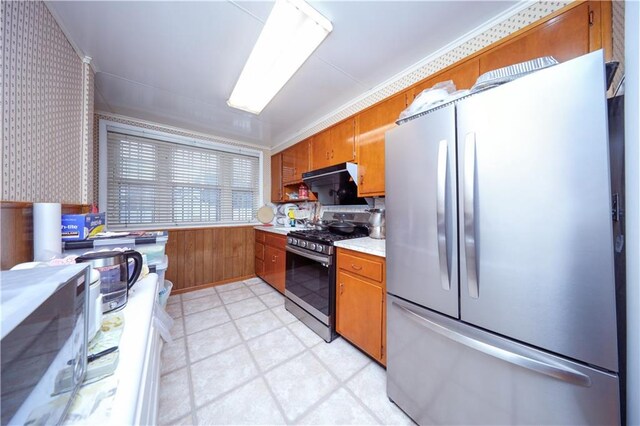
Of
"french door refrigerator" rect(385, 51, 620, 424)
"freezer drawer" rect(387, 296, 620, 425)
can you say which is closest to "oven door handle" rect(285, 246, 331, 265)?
"freezer drawer" rect(387, 296, 620, 425)

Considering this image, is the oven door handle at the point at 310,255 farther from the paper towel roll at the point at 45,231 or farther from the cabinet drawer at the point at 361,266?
the paper towel roll at the point at 45,231

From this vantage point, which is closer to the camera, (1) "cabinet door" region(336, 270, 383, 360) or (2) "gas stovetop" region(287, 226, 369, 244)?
(1) "cabinet door" region(336, 270, 383, 360)

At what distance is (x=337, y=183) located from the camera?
7.61ft

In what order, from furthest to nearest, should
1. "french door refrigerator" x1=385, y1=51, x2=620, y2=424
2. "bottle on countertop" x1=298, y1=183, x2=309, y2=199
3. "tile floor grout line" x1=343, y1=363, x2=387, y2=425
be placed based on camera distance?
"bottle on countertop" x1=298, y1=183, x2=309, y2=199 → "tile floor grout line" x1=343, y1=363, x2=387, y2=425 → "french door refrigerator" x1=385, y1=51, x2=620, y2=424

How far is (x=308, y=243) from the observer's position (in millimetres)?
2010

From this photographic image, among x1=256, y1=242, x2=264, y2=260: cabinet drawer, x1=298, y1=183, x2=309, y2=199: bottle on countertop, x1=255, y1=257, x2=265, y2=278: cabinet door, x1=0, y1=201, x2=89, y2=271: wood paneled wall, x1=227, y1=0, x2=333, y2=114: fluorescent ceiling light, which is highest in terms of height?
x1=227, y1=0, x2=333, y2=114: fluorescent ceiling light

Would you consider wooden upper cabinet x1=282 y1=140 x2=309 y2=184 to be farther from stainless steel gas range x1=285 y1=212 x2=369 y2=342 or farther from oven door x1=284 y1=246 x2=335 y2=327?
oven door x1=284 y1=246 x2=335 y2=327

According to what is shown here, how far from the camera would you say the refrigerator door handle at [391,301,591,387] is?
0.68 metres

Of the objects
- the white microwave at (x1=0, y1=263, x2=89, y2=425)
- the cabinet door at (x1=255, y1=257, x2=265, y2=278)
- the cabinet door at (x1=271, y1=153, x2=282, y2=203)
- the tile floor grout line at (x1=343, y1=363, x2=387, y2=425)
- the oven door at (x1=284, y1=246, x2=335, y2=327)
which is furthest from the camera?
the cabinet door at (x1=271, y1=153, x2=282, y2=203)

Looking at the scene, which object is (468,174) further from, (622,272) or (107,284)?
(107,284)

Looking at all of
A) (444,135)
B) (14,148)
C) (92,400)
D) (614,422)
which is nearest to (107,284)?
(92,400)

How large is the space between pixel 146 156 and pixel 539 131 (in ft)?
12.3

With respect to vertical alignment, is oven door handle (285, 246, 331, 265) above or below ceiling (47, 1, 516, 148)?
below

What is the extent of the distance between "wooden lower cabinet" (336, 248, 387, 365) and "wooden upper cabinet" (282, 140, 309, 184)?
1.54 meters
